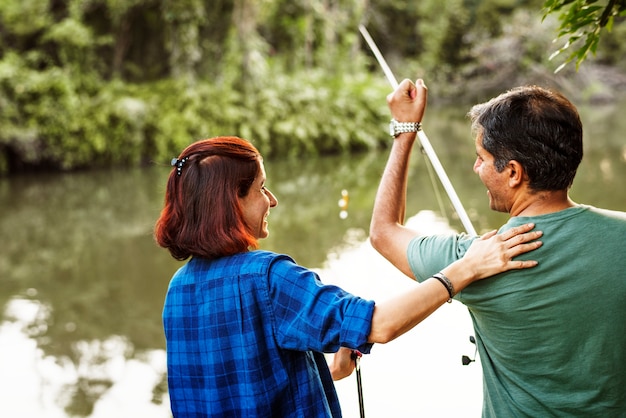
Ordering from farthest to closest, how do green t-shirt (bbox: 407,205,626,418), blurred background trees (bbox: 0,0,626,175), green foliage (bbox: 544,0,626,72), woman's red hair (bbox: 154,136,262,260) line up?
blurred background trees (bbox: 0,0,626,175) → green foliage (bbox: 544,0,626,72) → woman's red hair (bbox: 154,136,262,260) → green t-shirt (bbox: 407,205,626,418)

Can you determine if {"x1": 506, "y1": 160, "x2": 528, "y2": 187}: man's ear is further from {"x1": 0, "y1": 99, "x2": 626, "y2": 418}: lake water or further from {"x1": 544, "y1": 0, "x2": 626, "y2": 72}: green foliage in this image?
{"x1": 0, "y1": 99, "x2": 626, "y2": 418}: lake water

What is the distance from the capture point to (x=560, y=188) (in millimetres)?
1421

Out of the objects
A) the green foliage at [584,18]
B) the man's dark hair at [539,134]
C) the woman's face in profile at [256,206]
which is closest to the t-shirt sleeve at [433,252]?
the man's dark hair at [539,134]

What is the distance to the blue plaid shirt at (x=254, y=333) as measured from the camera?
1.40 metres

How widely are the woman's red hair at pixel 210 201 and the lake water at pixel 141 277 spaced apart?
8.08ft

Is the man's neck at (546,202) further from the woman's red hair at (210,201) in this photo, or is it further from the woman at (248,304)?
the woman's red hair at (210,201)

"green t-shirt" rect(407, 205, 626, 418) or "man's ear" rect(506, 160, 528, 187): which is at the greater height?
"man's ear" rect(506, 160, 528, 187)

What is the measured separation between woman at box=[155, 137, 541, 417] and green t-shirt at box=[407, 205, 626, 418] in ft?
0.17

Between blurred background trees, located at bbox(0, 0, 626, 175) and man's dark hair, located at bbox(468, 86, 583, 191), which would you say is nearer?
man's dark hair, located at bbox(468, 86, 583, 191)

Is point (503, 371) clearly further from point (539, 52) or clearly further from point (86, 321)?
point (539, 52)

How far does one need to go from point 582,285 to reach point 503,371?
26cm

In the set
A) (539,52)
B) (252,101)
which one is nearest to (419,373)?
(252,101)

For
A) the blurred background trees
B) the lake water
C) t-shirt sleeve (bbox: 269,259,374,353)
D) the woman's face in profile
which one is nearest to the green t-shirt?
t-shirt sleeve (bbox: 269,259,374,353)

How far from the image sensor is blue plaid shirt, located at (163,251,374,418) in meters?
1.40
